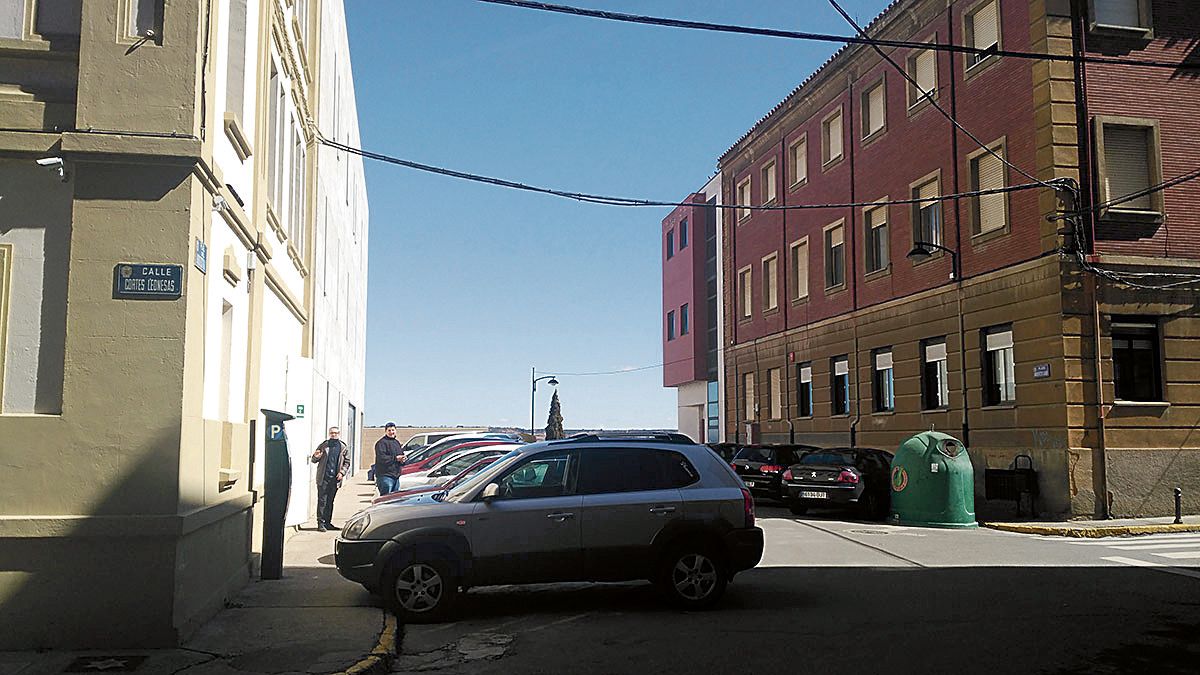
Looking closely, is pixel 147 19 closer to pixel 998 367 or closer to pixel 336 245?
pixel 998 367

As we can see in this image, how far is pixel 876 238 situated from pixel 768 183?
883cm

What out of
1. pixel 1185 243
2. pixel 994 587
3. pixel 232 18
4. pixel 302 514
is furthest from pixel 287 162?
pixel 1185 243

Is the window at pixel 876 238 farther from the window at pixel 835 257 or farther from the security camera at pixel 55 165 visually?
the security camera at pixel 55 165

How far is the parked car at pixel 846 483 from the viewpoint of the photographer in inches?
809

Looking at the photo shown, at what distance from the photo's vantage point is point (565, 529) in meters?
10.1

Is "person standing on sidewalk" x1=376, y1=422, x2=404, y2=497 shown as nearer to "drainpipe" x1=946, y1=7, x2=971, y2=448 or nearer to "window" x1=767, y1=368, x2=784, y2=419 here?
"drainpipe" x1=946, y1=7, x2=971, y2=448

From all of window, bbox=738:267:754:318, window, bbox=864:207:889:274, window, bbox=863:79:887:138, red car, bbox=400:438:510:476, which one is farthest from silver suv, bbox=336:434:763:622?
window, bbox=738:267:754:318

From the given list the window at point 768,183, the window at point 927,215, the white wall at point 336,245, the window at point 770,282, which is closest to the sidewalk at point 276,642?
the white wall at point 336,245

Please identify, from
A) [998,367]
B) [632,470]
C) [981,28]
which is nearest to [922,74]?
[981,28]

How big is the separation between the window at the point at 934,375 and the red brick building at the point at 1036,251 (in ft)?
0.14

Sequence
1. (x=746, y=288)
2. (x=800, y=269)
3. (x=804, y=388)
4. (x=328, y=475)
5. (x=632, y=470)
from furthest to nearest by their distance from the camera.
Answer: (x=746, y=288) → (x=800, y=269) → (x=804, y=388) → (x=328, y=475) → (x=632, y=470)

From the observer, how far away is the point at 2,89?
8516 mm

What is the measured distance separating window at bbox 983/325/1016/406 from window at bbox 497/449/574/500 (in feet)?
45.7

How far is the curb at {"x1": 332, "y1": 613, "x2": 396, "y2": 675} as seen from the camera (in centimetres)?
763
